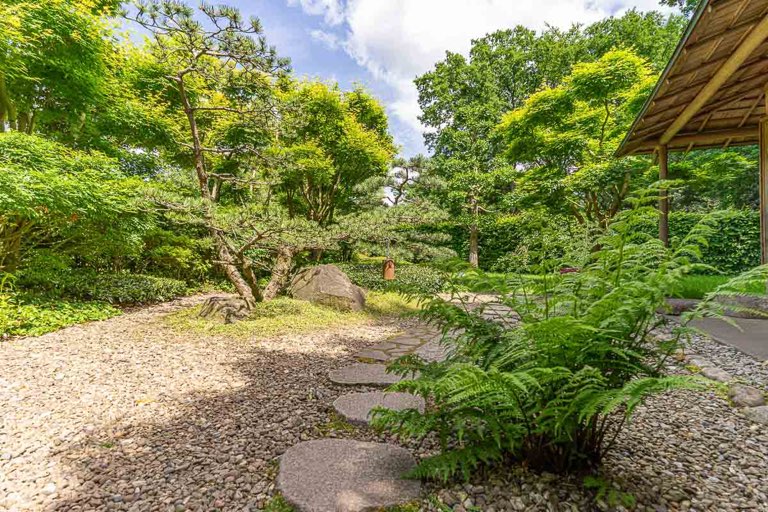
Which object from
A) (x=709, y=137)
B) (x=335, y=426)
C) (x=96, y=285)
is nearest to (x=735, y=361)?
(x=335, y=426)

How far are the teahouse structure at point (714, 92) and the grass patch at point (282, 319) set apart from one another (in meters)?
3.14

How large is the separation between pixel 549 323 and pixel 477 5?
8.03 m

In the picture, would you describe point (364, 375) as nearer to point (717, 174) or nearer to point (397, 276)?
point (397, 276)

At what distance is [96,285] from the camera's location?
5203mm

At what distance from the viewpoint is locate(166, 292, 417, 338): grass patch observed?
3.87 m

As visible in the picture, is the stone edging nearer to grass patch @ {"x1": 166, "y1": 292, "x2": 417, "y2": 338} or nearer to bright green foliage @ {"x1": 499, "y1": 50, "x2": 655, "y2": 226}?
grass patch @ {"x1": 166, "y1": 292, "x2": 417, "y2": 338}

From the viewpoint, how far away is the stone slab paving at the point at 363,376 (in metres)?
2.34

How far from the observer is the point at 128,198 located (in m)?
4.56

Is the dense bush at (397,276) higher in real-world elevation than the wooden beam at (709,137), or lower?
lower

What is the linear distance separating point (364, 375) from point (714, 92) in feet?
13.7

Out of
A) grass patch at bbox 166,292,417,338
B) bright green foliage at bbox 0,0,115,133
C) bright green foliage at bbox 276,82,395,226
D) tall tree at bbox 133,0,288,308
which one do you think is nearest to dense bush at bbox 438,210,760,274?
grass patch at bbox 166,292,417,338

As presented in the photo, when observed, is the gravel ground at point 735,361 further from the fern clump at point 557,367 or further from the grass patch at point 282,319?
the grass patch at point 282,319

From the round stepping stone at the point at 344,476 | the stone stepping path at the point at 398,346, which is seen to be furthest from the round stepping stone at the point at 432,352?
the round stepping stone at the point at 344,476

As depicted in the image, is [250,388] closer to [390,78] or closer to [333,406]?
[333,406]
